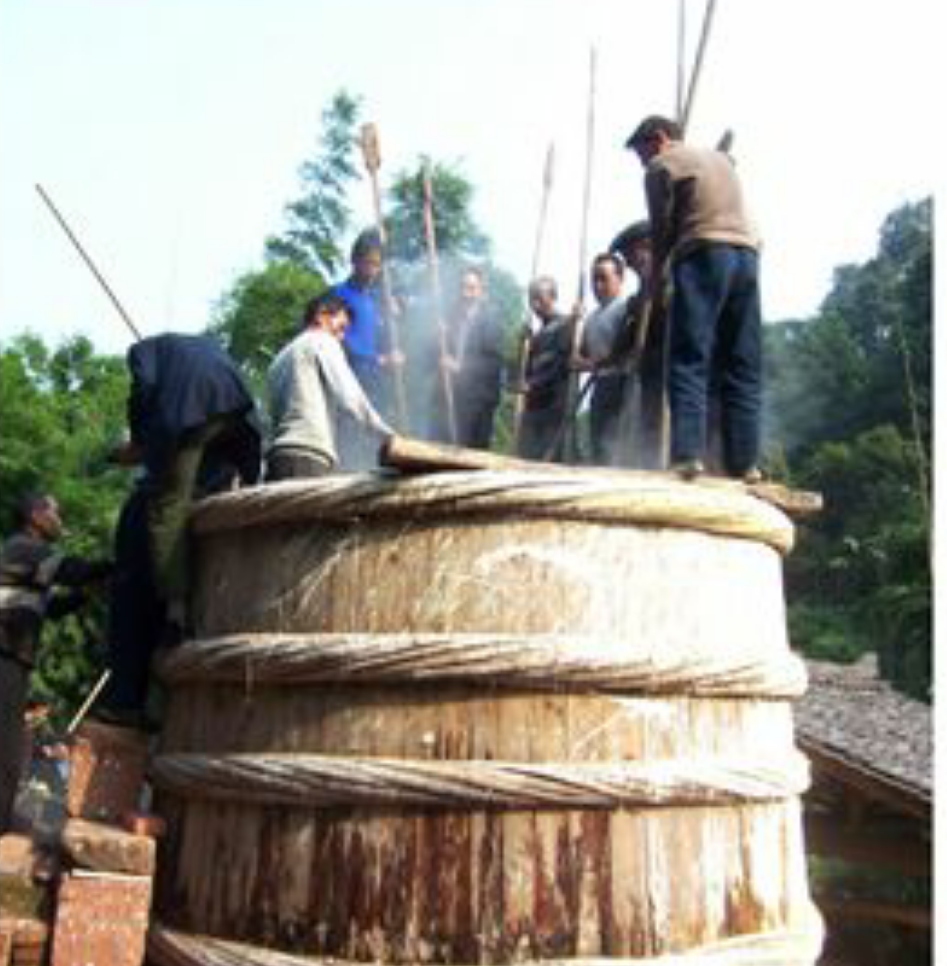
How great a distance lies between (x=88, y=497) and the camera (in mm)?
24109

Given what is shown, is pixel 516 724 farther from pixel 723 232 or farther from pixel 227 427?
pixel 723 232

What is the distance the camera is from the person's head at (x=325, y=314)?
5355 millimetres

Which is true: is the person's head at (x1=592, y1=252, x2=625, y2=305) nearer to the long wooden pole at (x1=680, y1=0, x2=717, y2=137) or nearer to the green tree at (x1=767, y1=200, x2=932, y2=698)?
the long wooden pole at (x1=680, y1=0, x2=717, y2=137)

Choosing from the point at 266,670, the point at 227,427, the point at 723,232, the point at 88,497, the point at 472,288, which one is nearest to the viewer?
the point at 266,670

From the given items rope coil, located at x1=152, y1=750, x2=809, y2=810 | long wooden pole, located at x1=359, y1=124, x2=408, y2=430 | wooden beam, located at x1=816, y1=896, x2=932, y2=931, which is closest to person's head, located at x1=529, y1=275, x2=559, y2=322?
long wooden pole, located at x1=359, y1=124, x2=408, y2=430

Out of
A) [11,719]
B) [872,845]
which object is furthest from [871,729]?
[11,719]

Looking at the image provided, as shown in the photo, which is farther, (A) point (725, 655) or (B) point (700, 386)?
(B) point (700, 386)

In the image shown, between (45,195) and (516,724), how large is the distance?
3446 mm

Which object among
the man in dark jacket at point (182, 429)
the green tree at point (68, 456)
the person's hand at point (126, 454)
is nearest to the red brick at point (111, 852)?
the man in dark jacket at point (182, 429)

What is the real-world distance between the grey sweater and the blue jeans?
111 cm

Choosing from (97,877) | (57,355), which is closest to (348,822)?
(97,877)

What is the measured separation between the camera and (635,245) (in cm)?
586

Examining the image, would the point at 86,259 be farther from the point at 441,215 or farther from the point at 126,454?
the point at 441,215

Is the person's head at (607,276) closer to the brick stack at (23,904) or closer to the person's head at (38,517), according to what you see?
the person's head at (38,517)
